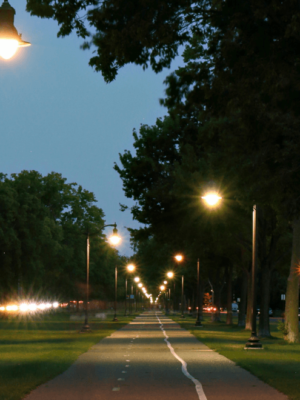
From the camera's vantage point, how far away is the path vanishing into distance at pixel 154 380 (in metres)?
15.2

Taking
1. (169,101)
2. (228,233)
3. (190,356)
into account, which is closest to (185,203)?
(228,233)

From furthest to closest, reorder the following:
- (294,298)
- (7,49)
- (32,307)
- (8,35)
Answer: (32,307) < (294,298) < (8,35) < (7,49)

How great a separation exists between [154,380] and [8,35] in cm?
1098

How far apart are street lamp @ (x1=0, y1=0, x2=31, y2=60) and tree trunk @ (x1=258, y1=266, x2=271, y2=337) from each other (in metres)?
39.1

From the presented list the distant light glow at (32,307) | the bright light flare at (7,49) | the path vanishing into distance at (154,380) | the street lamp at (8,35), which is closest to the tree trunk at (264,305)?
the path vanishing into distance at (154,380)

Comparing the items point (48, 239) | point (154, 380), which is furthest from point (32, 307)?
point (154, 380)

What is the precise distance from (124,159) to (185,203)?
13097mm

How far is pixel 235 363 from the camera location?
79.9ft

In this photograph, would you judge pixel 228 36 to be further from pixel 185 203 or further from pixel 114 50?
pixel 185 203

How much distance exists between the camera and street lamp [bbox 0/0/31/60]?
941 centimetres

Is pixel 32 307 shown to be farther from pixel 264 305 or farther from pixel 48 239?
pixel 264 305

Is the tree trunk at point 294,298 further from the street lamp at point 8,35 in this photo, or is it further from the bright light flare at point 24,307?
the bright light flare at point 24,307

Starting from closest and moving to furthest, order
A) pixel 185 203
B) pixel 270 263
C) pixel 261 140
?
pixel 261 140
pixel 185 203
pixel 270 263

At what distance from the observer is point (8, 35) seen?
9508mm
